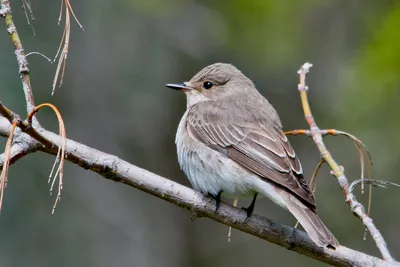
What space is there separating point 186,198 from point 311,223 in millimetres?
702

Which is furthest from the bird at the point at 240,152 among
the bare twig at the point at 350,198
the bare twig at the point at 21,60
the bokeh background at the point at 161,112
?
the bokeh background at the point at 161,112

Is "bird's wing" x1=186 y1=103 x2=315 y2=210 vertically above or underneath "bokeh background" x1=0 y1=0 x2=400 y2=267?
underneath

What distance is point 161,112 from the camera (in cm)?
832

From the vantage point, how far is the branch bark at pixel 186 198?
3.19 m

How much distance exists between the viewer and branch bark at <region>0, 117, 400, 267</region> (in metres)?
3.19

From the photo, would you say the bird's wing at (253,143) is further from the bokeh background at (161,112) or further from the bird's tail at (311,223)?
the bokeh background at (161,112)

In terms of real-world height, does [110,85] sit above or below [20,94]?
above

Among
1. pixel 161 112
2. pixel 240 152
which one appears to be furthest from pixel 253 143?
pixel 161 112

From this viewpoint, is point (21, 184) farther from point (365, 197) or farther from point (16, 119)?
point (16, 119)

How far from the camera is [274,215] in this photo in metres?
8.11

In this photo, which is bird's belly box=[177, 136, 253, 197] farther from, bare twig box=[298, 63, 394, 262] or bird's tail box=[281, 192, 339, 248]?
bare twig box=[298, 63, 394, 262]

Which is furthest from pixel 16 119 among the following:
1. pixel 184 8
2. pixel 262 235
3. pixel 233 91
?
pixel 184 8

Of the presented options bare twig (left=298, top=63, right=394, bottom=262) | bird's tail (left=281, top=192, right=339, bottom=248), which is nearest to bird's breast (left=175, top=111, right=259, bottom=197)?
bird's tail (left=281, top=192, right=339, bottom=248)

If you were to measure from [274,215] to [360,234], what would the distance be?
39.4 inches
